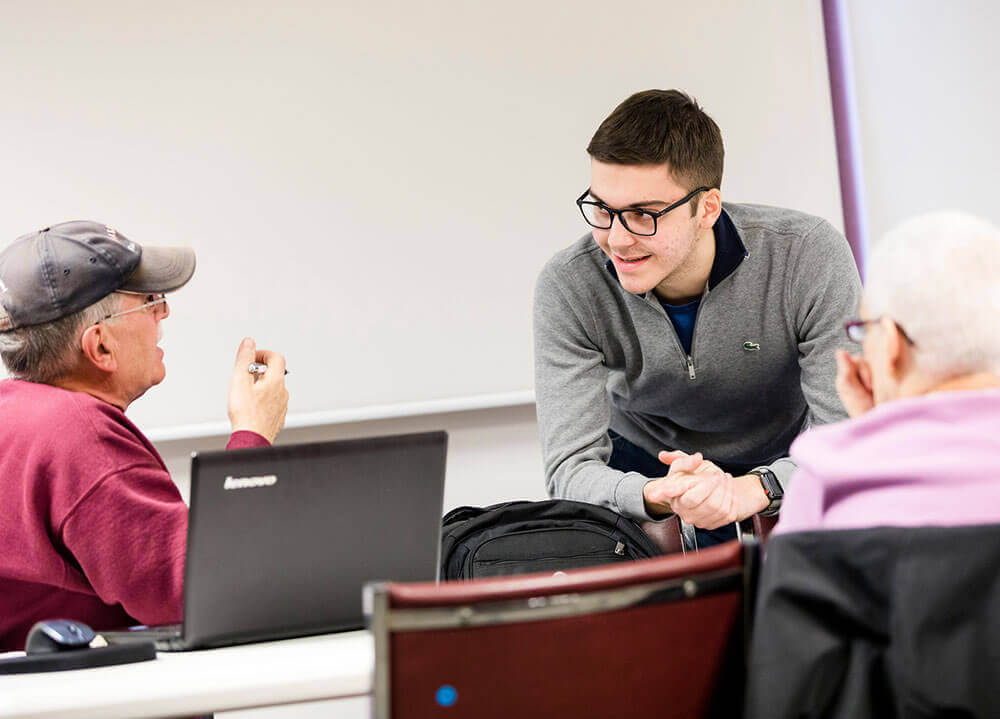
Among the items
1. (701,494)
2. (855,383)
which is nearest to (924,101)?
(701,494)

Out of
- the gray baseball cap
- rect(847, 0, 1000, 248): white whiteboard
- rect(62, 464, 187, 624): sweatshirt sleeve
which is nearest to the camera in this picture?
rect(62, 464, 187, 624): sweatshirt sleeve

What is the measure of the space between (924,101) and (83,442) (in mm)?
2695

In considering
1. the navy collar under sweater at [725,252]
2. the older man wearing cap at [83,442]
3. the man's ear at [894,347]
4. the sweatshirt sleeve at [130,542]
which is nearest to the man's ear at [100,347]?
the older man wearing cap at [83,442]

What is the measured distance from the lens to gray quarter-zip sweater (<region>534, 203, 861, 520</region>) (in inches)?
91.0

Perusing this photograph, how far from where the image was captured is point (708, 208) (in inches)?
91.5

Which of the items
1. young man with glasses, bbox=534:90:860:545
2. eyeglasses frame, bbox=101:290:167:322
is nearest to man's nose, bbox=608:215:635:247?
young man with glasses, bbox=534:90:860:545

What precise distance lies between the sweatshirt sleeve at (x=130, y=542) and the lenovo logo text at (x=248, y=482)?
0.93 feet

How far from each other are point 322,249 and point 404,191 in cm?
30

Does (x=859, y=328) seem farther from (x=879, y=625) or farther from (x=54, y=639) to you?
(x=54, y=639)

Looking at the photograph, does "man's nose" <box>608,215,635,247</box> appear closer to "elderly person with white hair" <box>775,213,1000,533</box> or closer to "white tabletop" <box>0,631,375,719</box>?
"elderly person with white hair" <box>775,213,1000,533</box>

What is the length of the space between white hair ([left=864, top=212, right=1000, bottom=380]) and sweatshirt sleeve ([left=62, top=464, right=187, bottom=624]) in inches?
40.1

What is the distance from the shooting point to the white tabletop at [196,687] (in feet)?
3.77

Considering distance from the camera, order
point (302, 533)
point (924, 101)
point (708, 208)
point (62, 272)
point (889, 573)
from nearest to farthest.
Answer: point (889, 573)
point (302, 533)
point (62, 272)
point (708, 208)
point (924, 101)

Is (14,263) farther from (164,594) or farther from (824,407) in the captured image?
(824,407)
